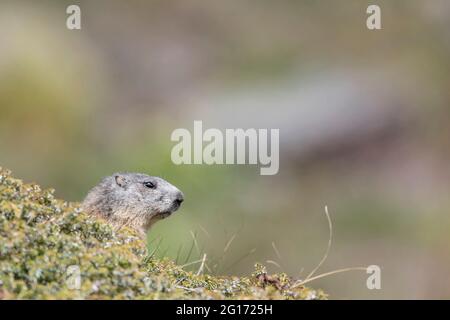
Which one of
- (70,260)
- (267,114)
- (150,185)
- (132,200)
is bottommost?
(70,260)

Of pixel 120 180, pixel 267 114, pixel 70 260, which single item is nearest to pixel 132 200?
pixel 120 180

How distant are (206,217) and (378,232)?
4046 millimetres

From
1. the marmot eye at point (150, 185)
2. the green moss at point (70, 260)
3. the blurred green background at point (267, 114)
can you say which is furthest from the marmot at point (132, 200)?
the blurred green background at point (267, 114)

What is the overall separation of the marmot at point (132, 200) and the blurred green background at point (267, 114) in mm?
4191

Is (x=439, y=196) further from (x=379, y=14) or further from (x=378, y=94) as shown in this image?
(x=379, y=14)

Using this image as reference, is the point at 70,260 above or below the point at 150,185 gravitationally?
below

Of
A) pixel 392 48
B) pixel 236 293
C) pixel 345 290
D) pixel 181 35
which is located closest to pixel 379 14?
pixel 392 48

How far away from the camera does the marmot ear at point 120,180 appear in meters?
11.9

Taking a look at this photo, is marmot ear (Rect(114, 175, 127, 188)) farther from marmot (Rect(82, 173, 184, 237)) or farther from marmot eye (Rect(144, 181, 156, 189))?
marmot eye (Rect(144, 181, 156, 189))

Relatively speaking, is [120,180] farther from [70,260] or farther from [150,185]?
[70,260]

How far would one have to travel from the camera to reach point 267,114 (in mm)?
25219

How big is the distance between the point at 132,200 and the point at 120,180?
0.37 meters

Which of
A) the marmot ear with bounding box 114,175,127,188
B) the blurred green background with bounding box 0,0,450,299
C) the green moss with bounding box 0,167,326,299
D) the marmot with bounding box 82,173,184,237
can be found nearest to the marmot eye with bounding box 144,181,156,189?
the marmot with bounding box 82,173,184,237
